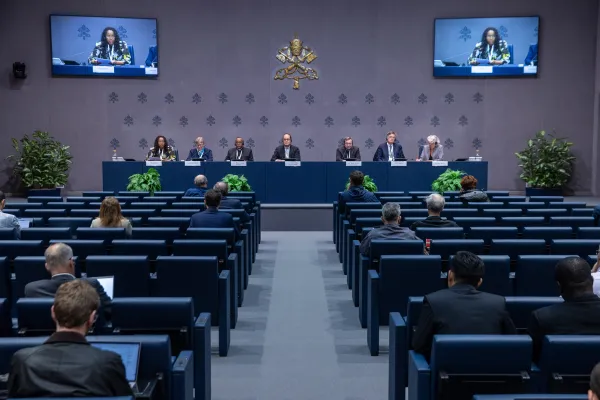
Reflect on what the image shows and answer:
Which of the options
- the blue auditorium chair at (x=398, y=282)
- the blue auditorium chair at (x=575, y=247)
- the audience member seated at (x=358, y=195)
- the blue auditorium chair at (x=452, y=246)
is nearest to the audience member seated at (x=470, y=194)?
the audience member seated at (x=358, y=195)

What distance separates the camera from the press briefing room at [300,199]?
3.02 metres

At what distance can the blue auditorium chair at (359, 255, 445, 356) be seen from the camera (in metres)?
4.73

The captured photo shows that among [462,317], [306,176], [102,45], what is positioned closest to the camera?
[462,317]

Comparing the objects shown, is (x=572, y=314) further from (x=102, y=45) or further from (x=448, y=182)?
(x=102, y=45)

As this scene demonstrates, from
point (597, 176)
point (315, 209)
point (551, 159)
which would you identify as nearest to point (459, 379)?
point (315, 209)

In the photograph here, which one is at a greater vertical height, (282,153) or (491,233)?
(282,153)

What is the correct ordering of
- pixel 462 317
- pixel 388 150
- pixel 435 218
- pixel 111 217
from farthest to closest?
pixel 388 150, pixel 435 218, pixel 111 217, pixel 462 317

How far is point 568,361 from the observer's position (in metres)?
2.72

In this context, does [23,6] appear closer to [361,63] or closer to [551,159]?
[361,63]

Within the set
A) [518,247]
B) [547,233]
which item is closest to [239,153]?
[547,233]

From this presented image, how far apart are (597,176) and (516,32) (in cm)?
347

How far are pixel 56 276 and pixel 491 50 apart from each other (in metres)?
12.1

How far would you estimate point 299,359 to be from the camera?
4.64 metres

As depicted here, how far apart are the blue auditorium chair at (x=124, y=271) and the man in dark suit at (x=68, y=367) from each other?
7.31 feet
